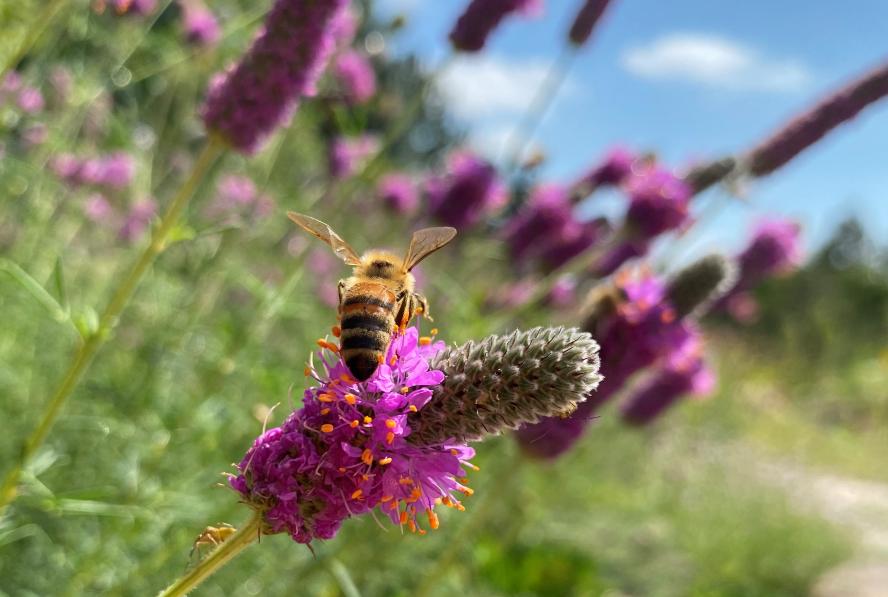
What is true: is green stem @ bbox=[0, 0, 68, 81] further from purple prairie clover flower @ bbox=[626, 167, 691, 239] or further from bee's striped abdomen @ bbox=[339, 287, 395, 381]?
purple prairie clover flower @ bbox=[626, 167, 691, 239]

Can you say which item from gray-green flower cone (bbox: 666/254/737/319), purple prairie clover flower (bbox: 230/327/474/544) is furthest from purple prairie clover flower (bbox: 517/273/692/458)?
purple prairie clover flower (bbox: 230/327/474/544)

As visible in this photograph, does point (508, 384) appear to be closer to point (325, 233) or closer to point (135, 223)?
point (325, 233)

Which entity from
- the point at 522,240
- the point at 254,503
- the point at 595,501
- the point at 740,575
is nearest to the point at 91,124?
the point at 522,240

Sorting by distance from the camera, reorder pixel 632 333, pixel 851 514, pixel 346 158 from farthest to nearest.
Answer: pixel 851 514, pixel 346 158, pixel 632 333

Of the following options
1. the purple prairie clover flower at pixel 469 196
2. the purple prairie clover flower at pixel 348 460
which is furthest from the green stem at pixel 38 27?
the purple prairie clover flower at pixel 469 196

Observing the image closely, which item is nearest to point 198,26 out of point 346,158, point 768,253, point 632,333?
point 346,158

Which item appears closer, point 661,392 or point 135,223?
point 661,392

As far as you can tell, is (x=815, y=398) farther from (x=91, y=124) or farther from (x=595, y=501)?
(x=91, y=124)
